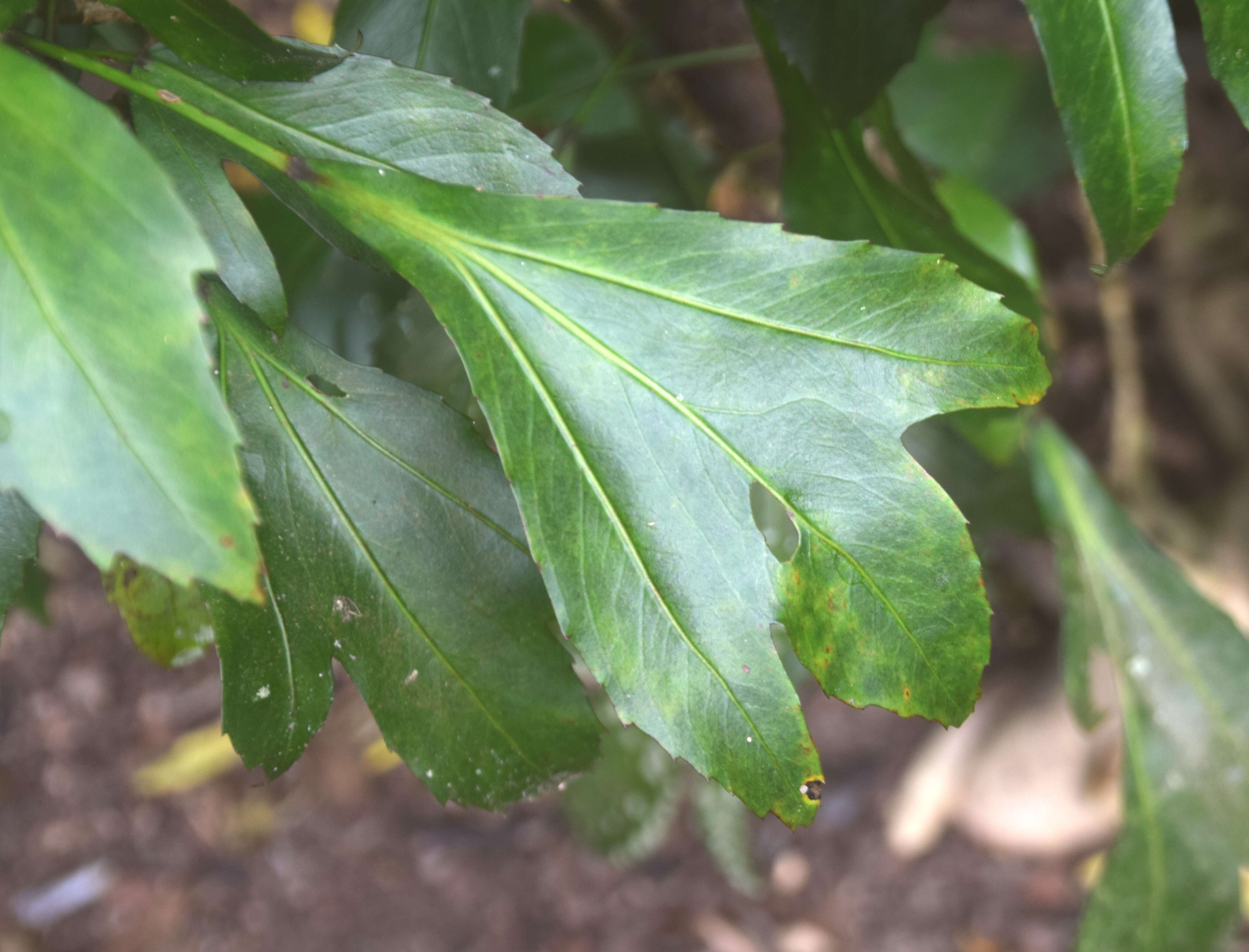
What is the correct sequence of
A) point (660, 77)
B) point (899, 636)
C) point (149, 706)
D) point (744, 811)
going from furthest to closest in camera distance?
point (149, 706), point (744, 811), point (660, 77), point (899, 636)

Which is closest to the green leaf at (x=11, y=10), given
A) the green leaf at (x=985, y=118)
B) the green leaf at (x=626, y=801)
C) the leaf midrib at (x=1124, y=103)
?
the leaf midrib at (x=1124, y=103)

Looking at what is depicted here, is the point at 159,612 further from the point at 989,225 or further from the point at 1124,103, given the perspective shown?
the point at 989,225

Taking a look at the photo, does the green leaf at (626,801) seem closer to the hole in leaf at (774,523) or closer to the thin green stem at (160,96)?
the hole in leaf at (774,523)

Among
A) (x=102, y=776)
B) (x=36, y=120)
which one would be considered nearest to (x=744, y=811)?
(x=102, y=776)

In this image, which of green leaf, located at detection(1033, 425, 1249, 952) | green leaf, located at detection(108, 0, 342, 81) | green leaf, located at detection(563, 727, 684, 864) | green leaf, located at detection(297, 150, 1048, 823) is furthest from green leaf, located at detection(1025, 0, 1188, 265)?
green leaf, located at detection(563, 727, 684, 864)

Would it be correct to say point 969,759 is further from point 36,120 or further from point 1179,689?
point 36,120

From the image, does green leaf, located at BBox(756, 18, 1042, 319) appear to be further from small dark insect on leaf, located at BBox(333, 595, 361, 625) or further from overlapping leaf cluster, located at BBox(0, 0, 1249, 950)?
small dark insect on leaf, located at BBox(333, 595, 361, 625)

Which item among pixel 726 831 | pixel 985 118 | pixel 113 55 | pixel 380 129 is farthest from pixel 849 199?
pixel 726 831
